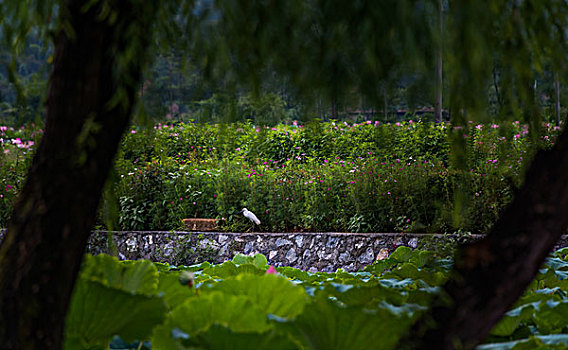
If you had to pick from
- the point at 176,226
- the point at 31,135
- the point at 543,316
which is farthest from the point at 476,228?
the point at 31,135

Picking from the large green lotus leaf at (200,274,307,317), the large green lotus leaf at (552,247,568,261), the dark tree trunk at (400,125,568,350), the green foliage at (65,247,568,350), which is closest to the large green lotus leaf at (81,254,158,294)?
the green foliage at (65,247,568,350)

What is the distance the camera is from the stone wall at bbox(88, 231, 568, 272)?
17.8 ft

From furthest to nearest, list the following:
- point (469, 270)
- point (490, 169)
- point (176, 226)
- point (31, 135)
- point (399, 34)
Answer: point (176, 226) < point (490, 169) < point (31, 135) < point (399, 34) < point (469, 270)

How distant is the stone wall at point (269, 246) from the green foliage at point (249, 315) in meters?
4.43

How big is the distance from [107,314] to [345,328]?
1.20 feet

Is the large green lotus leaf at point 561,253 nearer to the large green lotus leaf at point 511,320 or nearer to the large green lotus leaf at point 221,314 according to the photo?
the large green lotus leaf at point 511,320

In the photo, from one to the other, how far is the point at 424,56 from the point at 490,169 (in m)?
5.67

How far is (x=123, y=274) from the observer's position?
92cm

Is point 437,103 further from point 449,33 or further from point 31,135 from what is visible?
point 31,135

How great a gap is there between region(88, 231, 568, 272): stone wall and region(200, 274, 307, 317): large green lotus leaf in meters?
4.59

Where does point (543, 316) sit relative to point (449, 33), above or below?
below

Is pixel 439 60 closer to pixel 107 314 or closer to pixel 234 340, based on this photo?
pixel 234 340

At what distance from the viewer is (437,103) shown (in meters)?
0.89

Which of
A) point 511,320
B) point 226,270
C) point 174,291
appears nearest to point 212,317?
point 174,291
